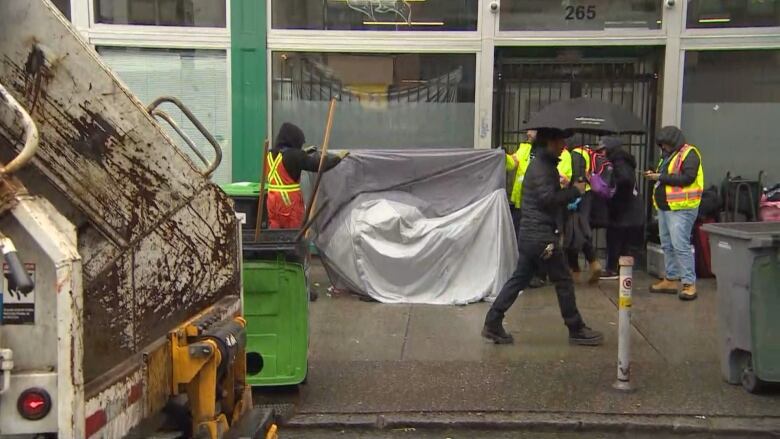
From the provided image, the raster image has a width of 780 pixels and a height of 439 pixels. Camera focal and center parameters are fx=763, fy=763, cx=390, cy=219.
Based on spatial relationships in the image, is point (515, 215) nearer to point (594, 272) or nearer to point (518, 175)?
point (518, 175)

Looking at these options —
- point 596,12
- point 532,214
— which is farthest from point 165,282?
point 596,12

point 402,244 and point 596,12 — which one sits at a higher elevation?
point 596,12

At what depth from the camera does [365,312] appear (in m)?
7.16

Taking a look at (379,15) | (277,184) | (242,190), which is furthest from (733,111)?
(242,190)

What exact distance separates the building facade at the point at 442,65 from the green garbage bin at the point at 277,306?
15.0 ft

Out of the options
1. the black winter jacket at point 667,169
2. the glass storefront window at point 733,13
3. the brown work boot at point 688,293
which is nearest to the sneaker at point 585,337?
the brown work boot at point 688,293

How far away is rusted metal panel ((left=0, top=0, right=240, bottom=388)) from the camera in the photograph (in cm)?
282

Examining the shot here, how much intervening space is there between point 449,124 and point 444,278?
2.73 meters

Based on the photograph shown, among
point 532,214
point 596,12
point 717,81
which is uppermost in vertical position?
point 596,12

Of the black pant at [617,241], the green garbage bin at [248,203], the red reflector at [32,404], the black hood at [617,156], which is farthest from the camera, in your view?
the black pant at [617,241]

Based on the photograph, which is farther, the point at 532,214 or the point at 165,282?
the point at 532,214

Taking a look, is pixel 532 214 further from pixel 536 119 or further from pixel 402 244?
pixel 402 244

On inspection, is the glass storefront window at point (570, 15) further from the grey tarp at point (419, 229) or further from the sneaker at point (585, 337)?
the sneaker at point (585, 337)

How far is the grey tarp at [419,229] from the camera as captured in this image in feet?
24.3
